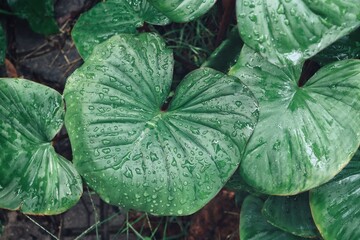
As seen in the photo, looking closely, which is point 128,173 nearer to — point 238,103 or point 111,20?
point 238,103

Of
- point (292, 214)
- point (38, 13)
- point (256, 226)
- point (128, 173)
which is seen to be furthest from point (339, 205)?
point (38, 13)

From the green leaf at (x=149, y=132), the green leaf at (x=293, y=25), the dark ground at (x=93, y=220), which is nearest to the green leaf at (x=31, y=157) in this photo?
the green leaf at (x=149, y=132)

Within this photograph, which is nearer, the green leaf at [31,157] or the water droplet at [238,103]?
the water droplet at [238,103]

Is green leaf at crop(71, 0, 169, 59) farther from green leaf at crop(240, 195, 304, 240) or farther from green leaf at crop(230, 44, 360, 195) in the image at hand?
green leaf at crop(240, 195, 304, 240)

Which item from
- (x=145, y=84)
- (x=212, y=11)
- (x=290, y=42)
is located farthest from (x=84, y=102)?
(x=212, y=11)

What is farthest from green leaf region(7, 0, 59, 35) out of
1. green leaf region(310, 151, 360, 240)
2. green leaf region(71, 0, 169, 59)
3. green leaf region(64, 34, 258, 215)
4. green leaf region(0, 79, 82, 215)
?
green leaf region(310, 151, 360, 240)

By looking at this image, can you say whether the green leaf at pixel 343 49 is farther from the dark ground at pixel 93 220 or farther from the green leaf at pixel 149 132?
the dark ground at pixel 93 220

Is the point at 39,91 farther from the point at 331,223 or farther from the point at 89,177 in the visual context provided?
the point at 331,223
